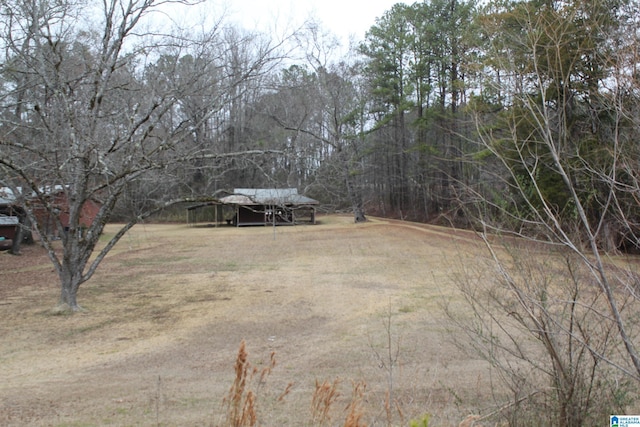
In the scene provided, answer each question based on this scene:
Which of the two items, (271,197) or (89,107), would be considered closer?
(89,107)

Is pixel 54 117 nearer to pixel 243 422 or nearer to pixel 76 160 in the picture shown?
pixel 76 160

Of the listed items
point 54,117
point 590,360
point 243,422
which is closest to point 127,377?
point 243,422

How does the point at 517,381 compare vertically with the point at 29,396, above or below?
→ above

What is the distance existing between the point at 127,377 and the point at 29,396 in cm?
103

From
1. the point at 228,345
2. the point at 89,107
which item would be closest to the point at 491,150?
the point at 228,345

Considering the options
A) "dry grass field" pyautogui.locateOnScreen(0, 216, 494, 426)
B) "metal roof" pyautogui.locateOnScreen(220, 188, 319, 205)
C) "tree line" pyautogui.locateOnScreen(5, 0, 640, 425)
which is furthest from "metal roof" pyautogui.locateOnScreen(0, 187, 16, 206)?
"metal roof" pyautogui.locateOnScreen(220, 188, 319, 205)

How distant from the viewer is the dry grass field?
186 inches

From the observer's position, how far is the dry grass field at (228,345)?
473 centimetres

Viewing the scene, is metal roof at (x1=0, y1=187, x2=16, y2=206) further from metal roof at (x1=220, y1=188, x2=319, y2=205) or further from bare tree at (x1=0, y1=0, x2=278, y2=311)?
metal roof at (x1=220, y1=188, x2=319, y2=205)

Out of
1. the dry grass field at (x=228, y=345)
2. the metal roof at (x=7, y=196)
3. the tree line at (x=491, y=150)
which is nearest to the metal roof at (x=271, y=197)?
the tree line at (x=491, y=150)

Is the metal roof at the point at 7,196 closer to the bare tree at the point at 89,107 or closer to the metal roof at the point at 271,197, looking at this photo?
the bare tree at the point at 89,107

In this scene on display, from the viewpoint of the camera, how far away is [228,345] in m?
7.36

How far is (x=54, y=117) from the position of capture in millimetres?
9656

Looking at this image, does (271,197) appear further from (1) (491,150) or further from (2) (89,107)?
(1) (491,150)
